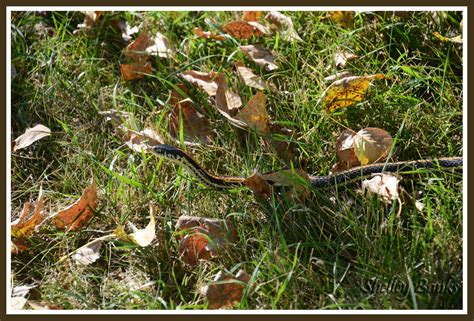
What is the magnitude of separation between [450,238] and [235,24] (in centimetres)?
182

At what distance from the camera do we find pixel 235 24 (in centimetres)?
402

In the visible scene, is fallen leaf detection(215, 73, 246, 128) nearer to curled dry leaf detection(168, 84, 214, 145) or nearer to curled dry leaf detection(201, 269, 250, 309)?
curled dry leaf detection(168, 84, 214, 145)

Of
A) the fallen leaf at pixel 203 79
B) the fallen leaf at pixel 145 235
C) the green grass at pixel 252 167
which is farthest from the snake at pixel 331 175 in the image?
the fallen leaf at pixel 203 79

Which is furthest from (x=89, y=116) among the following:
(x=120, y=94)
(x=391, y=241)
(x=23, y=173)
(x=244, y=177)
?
(x=391, y=241)

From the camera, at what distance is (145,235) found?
10.2 ft

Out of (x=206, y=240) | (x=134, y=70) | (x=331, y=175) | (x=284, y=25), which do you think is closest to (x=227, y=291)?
(x=206, y=240)

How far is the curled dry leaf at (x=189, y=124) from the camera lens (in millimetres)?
3670

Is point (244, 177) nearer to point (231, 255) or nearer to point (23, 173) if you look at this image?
point (231, 255)

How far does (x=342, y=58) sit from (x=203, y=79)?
0.77 meters

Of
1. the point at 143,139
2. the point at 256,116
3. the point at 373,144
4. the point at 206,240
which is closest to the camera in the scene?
the point at 206,240

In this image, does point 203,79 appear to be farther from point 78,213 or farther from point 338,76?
point 78,213

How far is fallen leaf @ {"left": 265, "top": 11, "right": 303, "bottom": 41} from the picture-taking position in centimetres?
394

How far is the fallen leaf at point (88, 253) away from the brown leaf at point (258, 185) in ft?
2.43

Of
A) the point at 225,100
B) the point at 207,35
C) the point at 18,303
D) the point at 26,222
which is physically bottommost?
the point at 18,303
